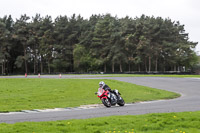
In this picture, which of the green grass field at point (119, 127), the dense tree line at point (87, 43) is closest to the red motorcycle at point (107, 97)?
the green grass field at point (119, 127)

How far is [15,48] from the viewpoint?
8869cm

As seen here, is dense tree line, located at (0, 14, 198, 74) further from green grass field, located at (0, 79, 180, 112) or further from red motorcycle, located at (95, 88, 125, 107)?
red motorcycle, located at (95, 88, 125, 107)

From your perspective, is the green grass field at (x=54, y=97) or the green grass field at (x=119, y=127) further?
the green grass field at (x=54, y=97)

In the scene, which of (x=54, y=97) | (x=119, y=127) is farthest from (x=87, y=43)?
(x=119, y=127)

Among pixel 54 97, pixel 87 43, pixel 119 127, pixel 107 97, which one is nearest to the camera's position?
pixel 119 127

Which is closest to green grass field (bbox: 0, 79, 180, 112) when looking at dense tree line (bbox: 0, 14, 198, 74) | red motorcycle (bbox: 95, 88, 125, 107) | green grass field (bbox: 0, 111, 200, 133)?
red motorcycle (bbox: 95, 88, 125, 107)

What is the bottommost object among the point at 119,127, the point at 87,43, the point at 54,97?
the point at 54,97

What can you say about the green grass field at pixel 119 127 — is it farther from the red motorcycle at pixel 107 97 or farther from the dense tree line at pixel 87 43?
the dense tree line at pixel 87 43

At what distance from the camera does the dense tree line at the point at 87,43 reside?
8156 cm

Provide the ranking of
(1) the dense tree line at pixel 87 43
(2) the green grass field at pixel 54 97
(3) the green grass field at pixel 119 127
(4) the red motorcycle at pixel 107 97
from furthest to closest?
(1) the dense tree line at pixel 87 43
(2) the green grass field at pixel 54 97
(4) the red motorcycle at pixel 107 97
(3) the green grass field at pixel 119 127

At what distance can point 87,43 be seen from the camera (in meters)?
86.4

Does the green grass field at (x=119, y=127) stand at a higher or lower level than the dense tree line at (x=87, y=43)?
lower

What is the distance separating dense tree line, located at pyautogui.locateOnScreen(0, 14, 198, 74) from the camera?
8156cm

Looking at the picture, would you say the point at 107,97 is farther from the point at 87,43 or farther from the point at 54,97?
the point at 87,43
